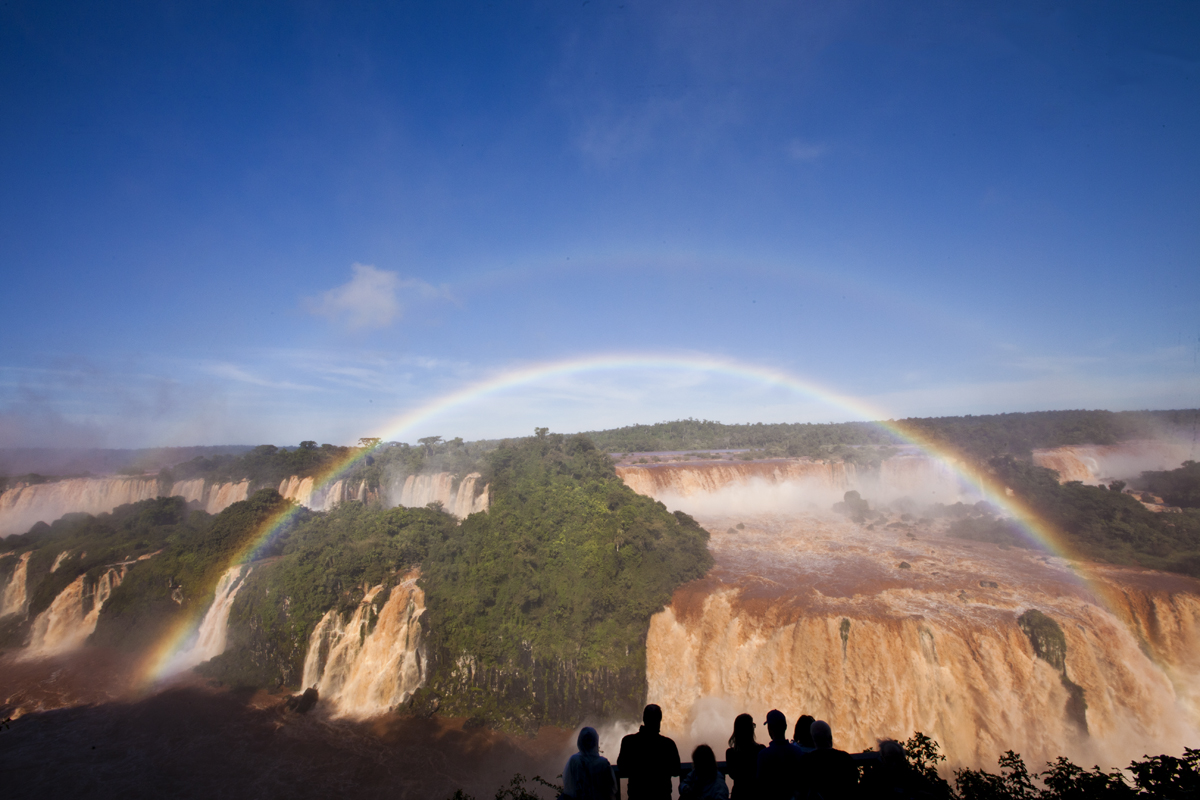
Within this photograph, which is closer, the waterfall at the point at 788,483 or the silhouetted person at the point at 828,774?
the silhouetted person at the point at 828,774

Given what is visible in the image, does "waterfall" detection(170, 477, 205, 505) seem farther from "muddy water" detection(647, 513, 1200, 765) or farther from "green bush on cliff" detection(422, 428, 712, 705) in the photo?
"muddy water" detection(647, 513, 1200, 765)

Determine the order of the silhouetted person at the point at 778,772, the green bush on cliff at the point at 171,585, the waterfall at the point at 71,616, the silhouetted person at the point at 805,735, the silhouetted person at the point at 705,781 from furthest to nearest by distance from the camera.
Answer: the waterfall at the point at 71,616, the green bush on cliff at the point at 171,585, the silhouetted person at the point at 805,735, the silhouetted person at the point at 778,772, the silhouetted person at the point at 705,781

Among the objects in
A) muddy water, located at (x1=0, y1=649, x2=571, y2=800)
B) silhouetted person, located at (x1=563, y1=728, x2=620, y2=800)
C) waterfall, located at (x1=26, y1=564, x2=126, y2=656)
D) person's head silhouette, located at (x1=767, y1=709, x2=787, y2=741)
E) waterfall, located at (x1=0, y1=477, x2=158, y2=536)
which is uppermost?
person's head silhouette, located at (x1=767, y1=709, x2=787, y2=741)

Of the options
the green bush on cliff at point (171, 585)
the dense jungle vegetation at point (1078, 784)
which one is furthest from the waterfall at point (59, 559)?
the dense jungle vegetation at point (1078, 784)

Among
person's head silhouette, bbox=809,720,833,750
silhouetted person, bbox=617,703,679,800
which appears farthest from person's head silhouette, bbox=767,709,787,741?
silhouetted person, bbox=617,703,679,800

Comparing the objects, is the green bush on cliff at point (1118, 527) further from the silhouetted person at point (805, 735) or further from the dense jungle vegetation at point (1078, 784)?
the silhouetted person at point (805, 735)

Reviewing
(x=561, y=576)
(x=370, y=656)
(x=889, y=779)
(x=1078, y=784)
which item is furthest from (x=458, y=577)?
(x=1078, y=784)
